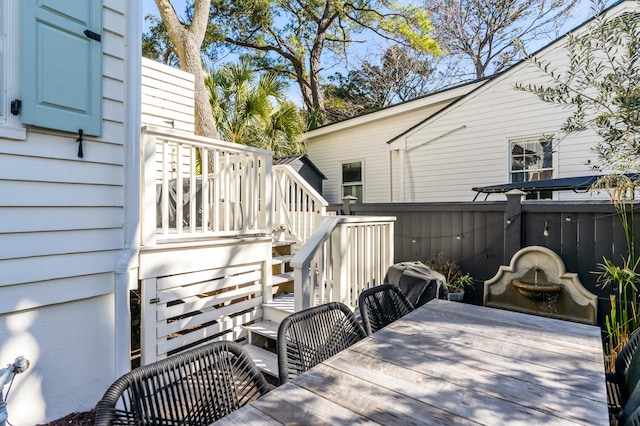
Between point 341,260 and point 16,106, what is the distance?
254cm

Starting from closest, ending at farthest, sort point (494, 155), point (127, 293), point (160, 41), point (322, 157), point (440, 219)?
1. point (127, 293)
2. point (440, 219)
3. point (494, 155)
4. point (322, 157)
5. point (160, 41)

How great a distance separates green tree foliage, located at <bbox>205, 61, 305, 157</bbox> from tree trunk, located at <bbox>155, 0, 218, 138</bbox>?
1.74 m

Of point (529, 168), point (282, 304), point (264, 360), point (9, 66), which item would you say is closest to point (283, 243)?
point (282, 304)

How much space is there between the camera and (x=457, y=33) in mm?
14508

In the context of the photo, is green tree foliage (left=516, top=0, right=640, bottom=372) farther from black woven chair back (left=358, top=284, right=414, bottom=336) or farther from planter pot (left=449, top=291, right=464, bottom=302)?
black woven chair back (left=358, top=284, right=414, bottom=336)

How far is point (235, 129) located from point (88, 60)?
667 centimetres

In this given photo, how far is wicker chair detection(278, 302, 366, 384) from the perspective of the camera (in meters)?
1.62

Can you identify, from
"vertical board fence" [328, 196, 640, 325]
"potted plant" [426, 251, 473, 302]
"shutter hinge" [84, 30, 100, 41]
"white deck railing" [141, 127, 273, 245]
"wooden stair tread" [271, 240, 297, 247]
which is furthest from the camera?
"wooden stair tread" [271, 240, 297, 247]

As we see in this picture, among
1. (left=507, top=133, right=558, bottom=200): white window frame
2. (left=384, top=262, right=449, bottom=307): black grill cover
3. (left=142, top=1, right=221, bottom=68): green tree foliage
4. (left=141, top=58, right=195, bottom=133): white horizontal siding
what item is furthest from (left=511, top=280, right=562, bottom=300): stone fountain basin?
(left=142, top=1, right=221, bottom=68): green tree foliage

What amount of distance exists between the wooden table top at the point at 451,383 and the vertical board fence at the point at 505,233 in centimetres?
211

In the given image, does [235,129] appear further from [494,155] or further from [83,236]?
[83,236]

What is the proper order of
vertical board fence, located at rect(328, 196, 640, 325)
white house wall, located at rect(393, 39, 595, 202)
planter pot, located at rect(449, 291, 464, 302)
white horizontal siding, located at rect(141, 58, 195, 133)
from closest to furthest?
vertical board fence, located at rect(328, 196, 640, 325) < planter pot, located at rect(449, 291, 464, 302) < white horizontal siding, located at rect(141, 58, 195, 133) < white house wall, located at rect(393, 39, 595, 202)

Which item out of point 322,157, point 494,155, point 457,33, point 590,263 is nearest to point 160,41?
point 322,157

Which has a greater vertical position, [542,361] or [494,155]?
[494,155]
